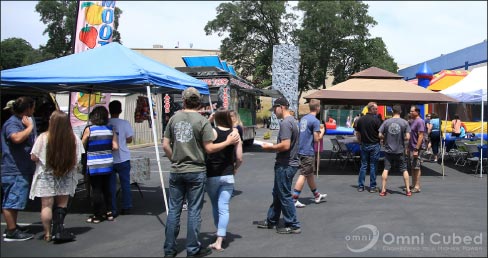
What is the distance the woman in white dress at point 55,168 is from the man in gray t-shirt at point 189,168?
143cm

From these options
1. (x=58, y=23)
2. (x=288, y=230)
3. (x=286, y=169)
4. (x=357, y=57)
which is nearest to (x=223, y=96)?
(x=286, y=169)

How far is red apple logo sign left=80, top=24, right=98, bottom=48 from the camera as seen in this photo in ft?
36.9

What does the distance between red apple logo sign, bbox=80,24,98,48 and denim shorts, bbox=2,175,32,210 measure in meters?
6.57

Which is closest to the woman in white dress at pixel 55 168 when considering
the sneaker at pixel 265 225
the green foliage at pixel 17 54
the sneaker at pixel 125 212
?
the sneaker at pixel 125 212

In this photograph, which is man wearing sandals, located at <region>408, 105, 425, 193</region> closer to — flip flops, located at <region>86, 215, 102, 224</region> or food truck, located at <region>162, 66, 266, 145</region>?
food truck, located at <region>162, 66, 266, 145</region>

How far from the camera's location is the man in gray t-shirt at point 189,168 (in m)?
4.58

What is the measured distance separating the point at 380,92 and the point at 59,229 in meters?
8.90

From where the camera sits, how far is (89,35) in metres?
11.3

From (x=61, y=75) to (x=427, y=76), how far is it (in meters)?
18.5

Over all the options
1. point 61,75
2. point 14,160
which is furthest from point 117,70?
point 14,160

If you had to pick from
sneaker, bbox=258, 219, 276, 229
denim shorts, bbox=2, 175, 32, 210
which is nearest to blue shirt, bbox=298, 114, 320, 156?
sneaker, bbox=258, 219, 276, 229

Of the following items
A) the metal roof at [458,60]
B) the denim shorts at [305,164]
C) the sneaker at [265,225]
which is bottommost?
the sneaker at [265,225]

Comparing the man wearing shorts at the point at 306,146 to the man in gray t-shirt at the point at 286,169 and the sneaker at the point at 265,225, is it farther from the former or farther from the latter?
the man in gray t-shirt at the point at 286,169

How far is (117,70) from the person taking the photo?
6.43 metres
